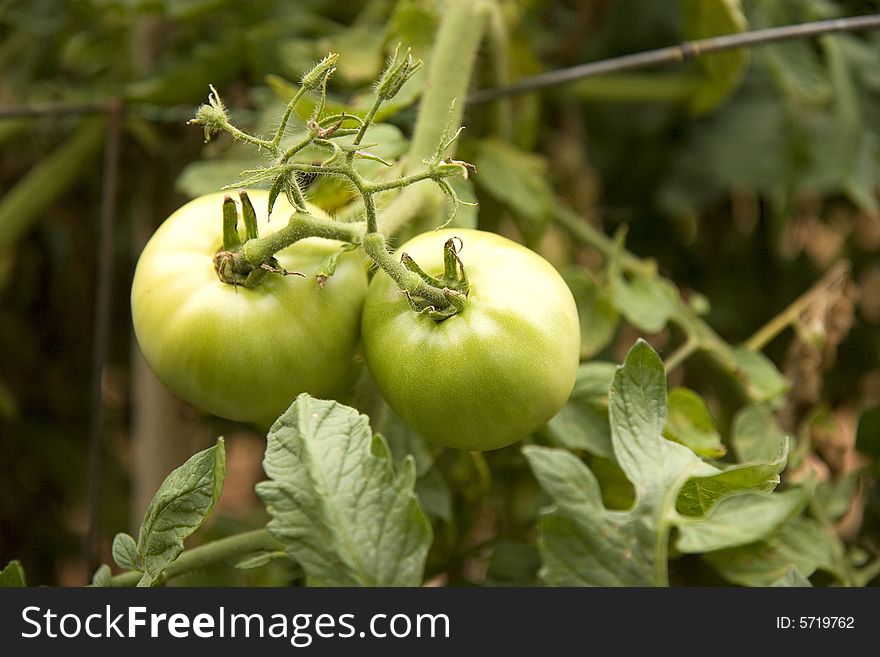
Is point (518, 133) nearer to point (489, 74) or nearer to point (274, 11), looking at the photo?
point (489, 74)

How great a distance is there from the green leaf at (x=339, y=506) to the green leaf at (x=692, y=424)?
19 cm

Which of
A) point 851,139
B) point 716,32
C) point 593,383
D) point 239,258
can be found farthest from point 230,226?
point 851,139

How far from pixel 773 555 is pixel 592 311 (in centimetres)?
20

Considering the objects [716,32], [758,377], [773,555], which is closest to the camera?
[773,555]

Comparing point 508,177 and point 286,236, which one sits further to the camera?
point 508,177

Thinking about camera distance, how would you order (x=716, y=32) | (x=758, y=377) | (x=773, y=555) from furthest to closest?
(x=716, y=32) → (x=758, y=377) → (x=773, y=555)

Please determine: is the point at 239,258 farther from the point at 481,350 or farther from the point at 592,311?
the point at 592,311

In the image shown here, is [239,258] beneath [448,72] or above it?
beneath

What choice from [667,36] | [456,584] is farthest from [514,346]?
[667,36]

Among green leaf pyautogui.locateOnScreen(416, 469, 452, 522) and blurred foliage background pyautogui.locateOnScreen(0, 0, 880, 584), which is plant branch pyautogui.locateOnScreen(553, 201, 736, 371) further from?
green leaf pyautogui.locateOnScreen(416, 469, 452, 522)

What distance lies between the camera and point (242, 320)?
39 centimetres

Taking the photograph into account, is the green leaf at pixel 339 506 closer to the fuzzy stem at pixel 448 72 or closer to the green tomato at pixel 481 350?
the green tomato at pixel 481 350

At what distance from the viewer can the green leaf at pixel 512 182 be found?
0.66 metres

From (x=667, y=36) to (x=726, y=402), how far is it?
441 mm
